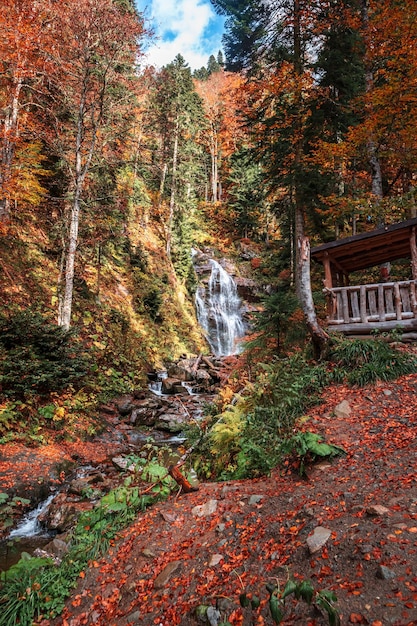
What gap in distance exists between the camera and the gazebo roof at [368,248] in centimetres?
1014

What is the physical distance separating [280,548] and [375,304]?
8.35m

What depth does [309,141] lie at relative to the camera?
1341 cm

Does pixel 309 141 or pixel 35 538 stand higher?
pixel 309 141

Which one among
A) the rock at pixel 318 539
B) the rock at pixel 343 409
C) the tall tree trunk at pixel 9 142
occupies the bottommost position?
the rock at pixel 318 539

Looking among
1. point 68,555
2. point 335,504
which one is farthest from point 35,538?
point 335,504

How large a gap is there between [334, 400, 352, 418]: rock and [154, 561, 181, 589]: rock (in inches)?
149

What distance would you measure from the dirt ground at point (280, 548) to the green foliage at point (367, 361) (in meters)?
1.50

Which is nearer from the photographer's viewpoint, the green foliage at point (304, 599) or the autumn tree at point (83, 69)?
the green foliage at point (304, 599)

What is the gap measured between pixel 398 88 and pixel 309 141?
10.7 ft

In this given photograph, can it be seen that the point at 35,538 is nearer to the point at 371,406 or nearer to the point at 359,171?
the point at 371,406

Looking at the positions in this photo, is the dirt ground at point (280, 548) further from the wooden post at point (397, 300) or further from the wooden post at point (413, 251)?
the wooden post at point (413, 251)

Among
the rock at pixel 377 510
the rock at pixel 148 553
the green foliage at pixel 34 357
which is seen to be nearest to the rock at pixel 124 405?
the green foliage at pixel 34 357

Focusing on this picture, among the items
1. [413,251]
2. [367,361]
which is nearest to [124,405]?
[367,361]

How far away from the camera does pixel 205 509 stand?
191 inches
